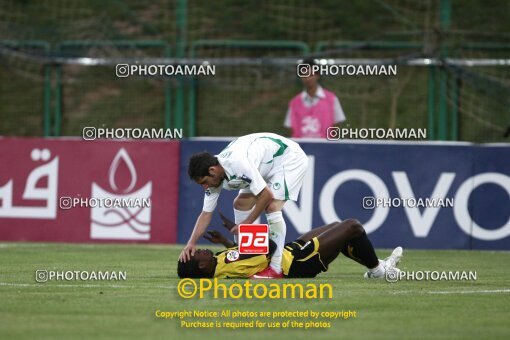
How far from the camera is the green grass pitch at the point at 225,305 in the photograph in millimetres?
8031

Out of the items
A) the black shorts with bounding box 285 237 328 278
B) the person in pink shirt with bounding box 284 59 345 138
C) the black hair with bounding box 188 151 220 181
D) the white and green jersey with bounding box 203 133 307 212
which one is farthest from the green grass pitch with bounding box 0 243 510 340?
the person in pink shirt with bounding box 284 59 345 138

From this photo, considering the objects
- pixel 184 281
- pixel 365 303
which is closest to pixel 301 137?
pixel 184 281

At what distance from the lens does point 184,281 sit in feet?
36.4

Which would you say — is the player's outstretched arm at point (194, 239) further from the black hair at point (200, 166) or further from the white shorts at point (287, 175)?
the white shorts at point (287, 175)

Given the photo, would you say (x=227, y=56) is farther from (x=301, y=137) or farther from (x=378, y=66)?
(x=301, y=137)

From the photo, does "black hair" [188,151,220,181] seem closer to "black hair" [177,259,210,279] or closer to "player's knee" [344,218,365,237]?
"black hair" [177,259,210,279]

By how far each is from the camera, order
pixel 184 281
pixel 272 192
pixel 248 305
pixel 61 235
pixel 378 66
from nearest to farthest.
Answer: pixel 248 305 < pixel 184 281 < pixel 272 192 < pixel 61 235 < pixel 378 66

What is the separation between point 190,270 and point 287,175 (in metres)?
1.76

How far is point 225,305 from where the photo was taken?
31.0 ft

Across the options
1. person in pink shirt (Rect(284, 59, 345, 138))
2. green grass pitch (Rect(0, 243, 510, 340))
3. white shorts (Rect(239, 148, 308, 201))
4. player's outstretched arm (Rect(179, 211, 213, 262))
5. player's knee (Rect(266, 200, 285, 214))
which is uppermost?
person in pink shirt (Rect(284, 59, 345, 138))

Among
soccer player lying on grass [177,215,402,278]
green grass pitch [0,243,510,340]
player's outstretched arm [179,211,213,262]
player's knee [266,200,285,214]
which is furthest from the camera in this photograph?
player's knee [266,200,285,214]

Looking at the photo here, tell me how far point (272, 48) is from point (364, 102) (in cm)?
215

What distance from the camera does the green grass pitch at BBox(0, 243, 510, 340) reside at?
803cm

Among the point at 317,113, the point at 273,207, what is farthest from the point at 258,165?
the point at 317,113
